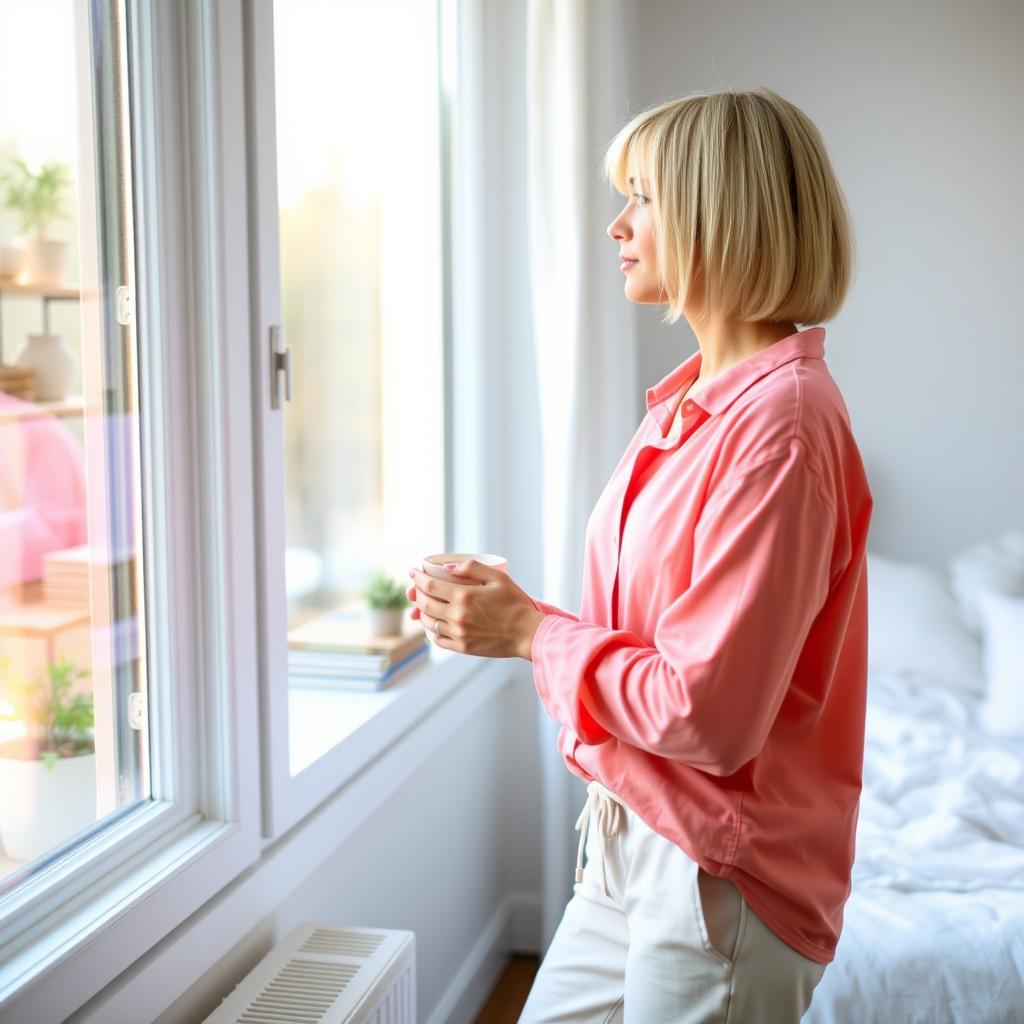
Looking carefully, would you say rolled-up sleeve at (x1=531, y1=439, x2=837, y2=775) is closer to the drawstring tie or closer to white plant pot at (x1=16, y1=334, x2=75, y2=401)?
the drawstring tie

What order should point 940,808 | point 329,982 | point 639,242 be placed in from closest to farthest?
1. point 639,242
2. point 329,982
3. point 940,808

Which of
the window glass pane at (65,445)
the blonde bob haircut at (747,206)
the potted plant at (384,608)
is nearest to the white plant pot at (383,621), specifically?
the potted plant at (384,608)

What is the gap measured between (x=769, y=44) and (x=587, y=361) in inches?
49.1

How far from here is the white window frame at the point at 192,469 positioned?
54.0 inches

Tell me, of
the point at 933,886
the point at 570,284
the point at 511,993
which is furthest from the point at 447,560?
the point at 511,993

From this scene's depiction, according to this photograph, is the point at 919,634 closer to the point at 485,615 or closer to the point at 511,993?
the point at 511,993

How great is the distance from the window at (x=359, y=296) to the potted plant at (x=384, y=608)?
8cm

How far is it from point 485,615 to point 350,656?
40.4 inches

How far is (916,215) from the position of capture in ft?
10.6

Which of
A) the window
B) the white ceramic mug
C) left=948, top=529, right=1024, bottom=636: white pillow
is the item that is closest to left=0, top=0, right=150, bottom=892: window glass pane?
the white ceramic mug

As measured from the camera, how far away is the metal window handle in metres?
1.57

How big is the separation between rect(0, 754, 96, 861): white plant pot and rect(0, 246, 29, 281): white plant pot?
0.51 meters

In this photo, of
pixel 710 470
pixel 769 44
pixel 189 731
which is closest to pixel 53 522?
pixel 189 731

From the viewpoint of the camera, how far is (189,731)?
1.48 meters
